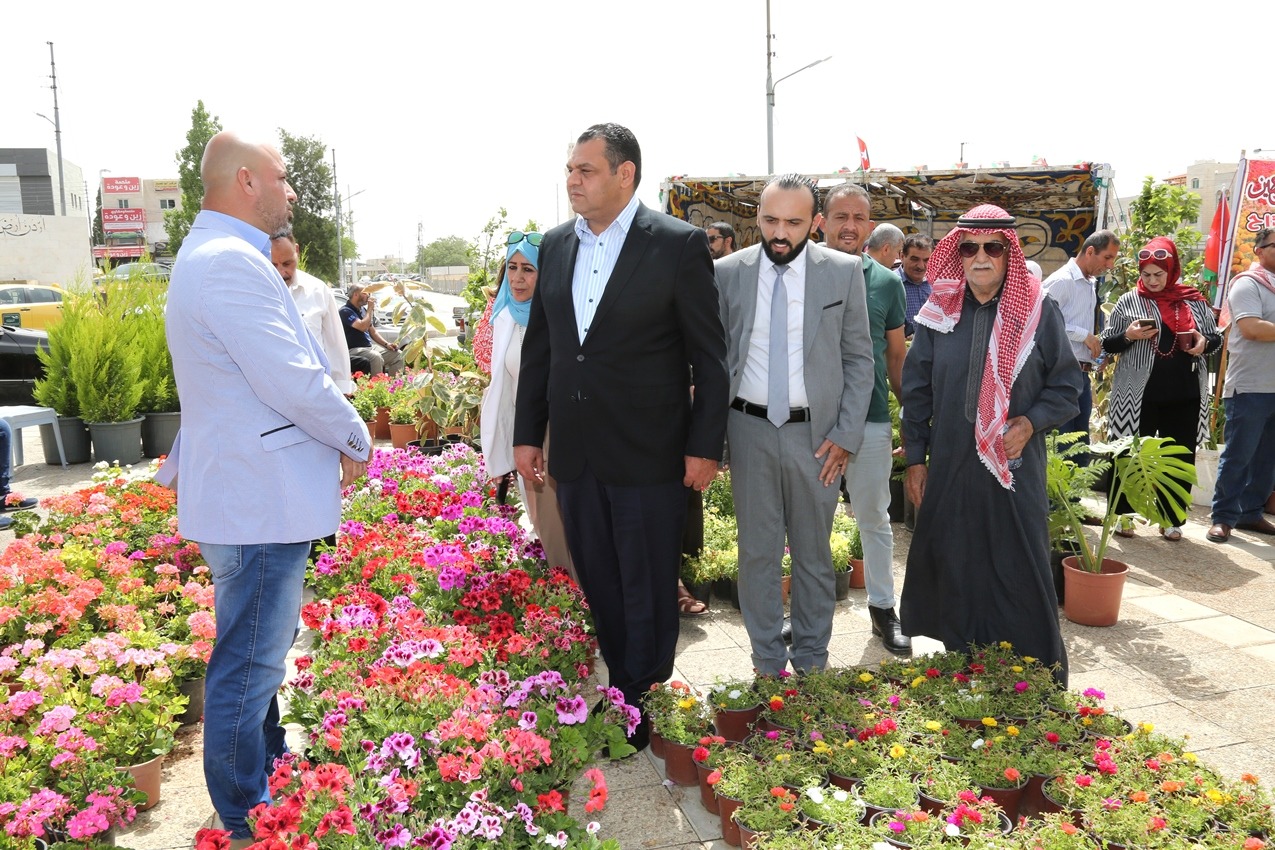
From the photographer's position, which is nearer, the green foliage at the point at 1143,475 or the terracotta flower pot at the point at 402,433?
the green foliage at the point at 1143,475

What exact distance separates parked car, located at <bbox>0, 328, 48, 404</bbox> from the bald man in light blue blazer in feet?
32.6

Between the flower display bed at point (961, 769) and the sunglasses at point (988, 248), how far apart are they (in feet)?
4.80

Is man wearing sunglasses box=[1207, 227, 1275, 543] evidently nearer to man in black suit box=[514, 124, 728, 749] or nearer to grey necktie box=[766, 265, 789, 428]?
grey necktie box=[766, 265, 789, 428]

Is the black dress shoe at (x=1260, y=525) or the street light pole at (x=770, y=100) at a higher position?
the street light pole at (x=770, y=100)


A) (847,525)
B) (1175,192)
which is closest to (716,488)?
(847,525)

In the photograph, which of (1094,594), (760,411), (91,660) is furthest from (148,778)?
(1094,594)

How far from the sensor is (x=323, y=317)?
591 cm

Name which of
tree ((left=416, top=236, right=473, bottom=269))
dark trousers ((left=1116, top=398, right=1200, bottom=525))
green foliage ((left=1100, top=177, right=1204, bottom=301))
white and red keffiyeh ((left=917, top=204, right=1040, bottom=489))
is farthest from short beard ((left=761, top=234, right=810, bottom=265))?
tree ((left=416, top=236, right=473, bottom=269))

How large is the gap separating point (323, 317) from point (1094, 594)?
474 cm

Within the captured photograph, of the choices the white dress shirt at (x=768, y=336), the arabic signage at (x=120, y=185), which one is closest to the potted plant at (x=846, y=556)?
the white dress shirt at (x=768, y=336)

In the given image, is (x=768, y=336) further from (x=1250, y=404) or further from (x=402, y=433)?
(x=402, y=433)

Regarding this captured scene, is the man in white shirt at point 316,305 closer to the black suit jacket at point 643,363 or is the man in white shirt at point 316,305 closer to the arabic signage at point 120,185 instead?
the black suit jacket at point 643,363

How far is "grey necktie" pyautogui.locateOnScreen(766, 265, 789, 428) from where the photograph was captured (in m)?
3.49

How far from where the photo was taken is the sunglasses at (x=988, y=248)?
3389 millimetres
